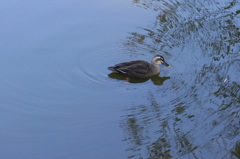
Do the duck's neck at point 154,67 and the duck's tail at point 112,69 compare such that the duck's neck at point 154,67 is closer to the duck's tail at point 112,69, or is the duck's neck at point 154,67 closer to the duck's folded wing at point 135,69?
the duck's folded wing at point 135,69

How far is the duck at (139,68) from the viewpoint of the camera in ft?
25.8

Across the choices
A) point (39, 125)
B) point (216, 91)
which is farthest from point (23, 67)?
point (216, 91)

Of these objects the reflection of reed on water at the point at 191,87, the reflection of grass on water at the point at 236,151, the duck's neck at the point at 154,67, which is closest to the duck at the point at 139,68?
the duck's neck at the point at 154,67

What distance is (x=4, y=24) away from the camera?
9.58 metres

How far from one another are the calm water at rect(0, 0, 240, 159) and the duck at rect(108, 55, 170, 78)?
160 mm

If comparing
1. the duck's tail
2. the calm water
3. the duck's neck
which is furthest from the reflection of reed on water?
the duck's tail

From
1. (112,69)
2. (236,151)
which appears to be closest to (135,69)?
(112,69)

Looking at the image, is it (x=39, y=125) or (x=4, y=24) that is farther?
(x=4, y=24)

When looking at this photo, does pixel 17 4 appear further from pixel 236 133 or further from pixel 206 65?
pixel 236 133

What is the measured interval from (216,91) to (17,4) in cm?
541

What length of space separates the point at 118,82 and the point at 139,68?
467 mm

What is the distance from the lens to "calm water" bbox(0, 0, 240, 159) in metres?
6.28

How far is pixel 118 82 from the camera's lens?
25.7 ft

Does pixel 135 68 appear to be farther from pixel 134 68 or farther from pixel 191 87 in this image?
pixel 191 87
